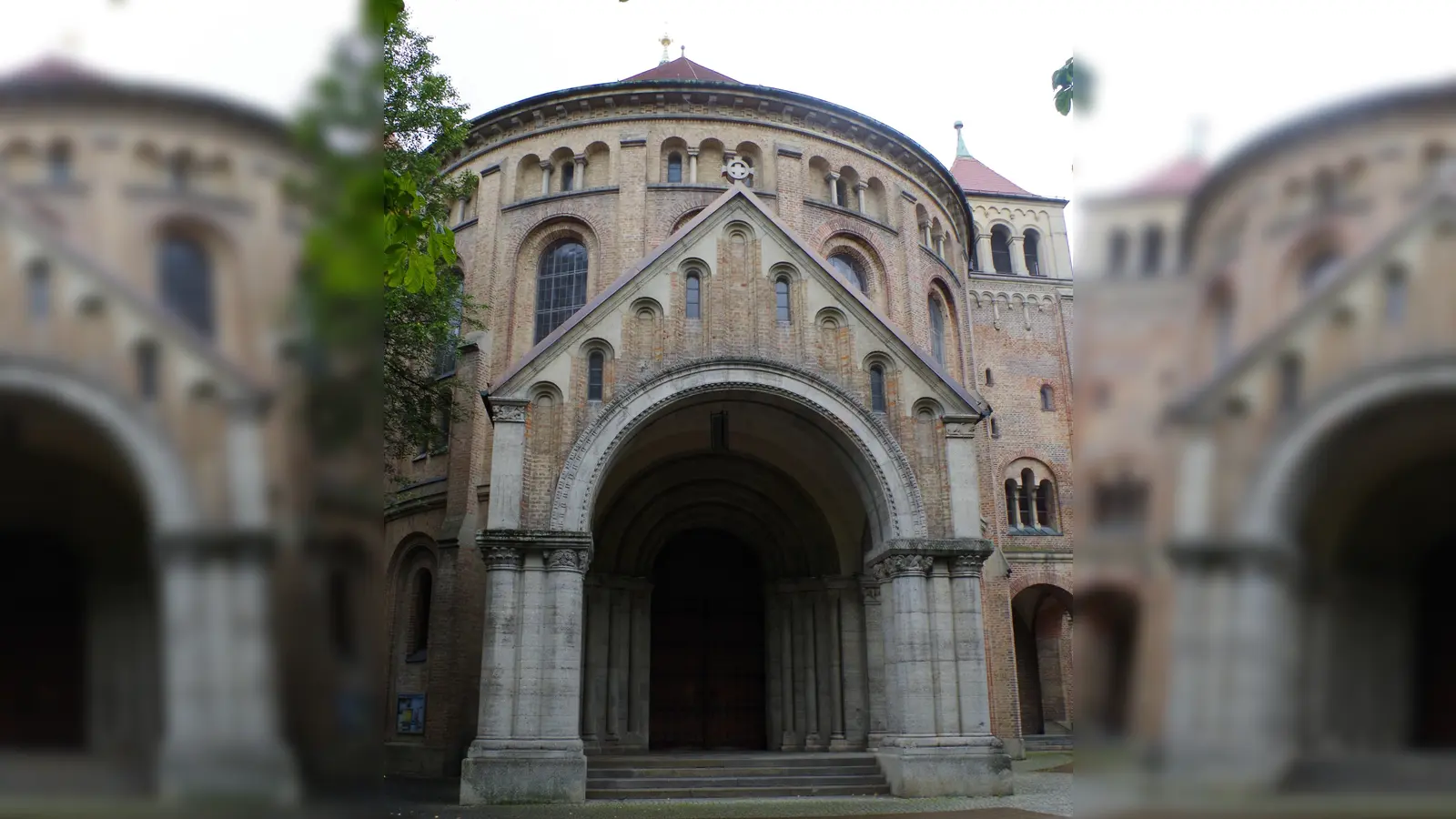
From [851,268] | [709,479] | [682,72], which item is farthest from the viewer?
[682,72]

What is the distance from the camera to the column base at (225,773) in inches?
41.5

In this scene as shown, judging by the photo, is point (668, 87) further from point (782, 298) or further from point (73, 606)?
point (73, 606)

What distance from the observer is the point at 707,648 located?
27125mm

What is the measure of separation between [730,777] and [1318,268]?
19433mm

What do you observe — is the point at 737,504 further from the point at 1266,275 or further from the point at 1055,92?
the point at 1266,275

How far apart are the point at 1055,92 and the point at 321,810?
8.46m

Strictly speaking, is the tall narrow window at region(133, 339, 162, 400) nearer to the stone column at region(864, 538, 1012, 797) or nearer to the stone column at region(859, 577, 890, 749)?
the stone column at region(864, 538, 1012, 797)

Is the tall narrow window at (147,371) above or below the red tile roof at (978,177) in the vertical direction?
below

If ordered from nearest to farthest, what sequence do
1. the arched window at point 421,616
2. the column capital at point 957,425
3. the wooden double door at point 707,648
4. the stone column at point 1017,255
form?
the column capital at point 957,425 → the wooden double door at point 707,648 → the arched window at point 421,616 → the stone column at point 1017,255

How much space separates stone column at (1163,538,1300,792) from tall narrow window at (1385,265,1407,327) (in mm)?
288

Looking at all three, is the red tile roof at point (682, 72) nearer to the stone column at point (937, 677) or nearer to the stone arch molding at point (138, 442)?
the stone column at point (937, 677)

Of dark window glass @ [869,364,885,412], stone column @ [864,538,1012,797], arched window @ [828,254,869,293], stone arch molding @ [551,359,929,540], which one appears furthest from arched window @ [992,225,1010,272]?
stone column @ [864,538,1012,797]

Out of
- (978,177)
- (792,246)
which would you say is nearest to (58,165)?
(792,246)

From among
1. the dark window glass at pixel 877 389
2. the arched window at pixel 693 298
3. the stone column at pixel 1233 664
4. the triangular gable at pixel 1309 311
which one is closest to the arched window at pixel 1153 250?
the triangular gable at pixel 1309 311
